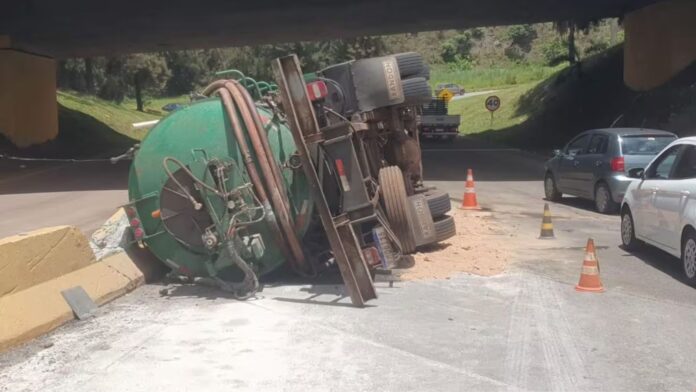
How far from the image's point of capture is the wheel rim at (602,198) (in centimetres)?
1616

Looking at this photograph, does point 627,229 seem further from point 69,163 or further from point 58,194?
point 69,163

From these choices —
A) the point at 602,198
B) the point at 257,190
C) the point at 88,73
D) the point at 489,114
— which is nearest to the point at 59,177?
the point at 602,198

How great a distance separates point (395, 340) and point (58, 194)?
55.1 feet

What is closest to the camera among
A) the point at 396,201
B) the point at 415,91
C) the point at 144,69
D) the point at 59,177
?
the point at 396,201

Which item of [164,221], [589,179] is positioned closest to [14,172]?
[589,179]

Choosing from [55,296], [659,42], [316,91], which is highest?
[316,91]

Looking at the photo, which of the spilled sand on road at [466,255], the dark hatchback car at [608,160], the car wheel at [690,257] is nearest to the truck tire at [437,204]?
the spilled sand on road at [466,255]

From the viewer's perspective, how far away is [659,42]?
3100 centimetres

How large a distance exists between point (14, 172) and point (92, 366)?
23.6 meters

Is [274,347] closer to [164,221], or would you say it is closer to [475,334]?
[475,334]

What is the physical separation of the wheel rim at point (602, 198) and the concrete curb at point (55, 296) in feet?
33.2

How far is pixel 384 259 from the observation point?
8.97 meters

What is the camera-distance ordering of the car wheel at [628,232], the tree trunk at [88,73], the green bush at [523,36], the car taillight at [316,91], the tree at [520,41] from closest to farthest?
the car taillight at [316,91] < the car wheel at [628,232] < the tree trunk at [88,73] < the tree at [520,41] < the green bush at [523,36]

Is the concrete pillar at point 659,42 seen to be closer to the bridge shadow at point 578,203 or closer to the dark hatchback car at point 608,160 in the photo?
the bridge shadow at point 578,203
